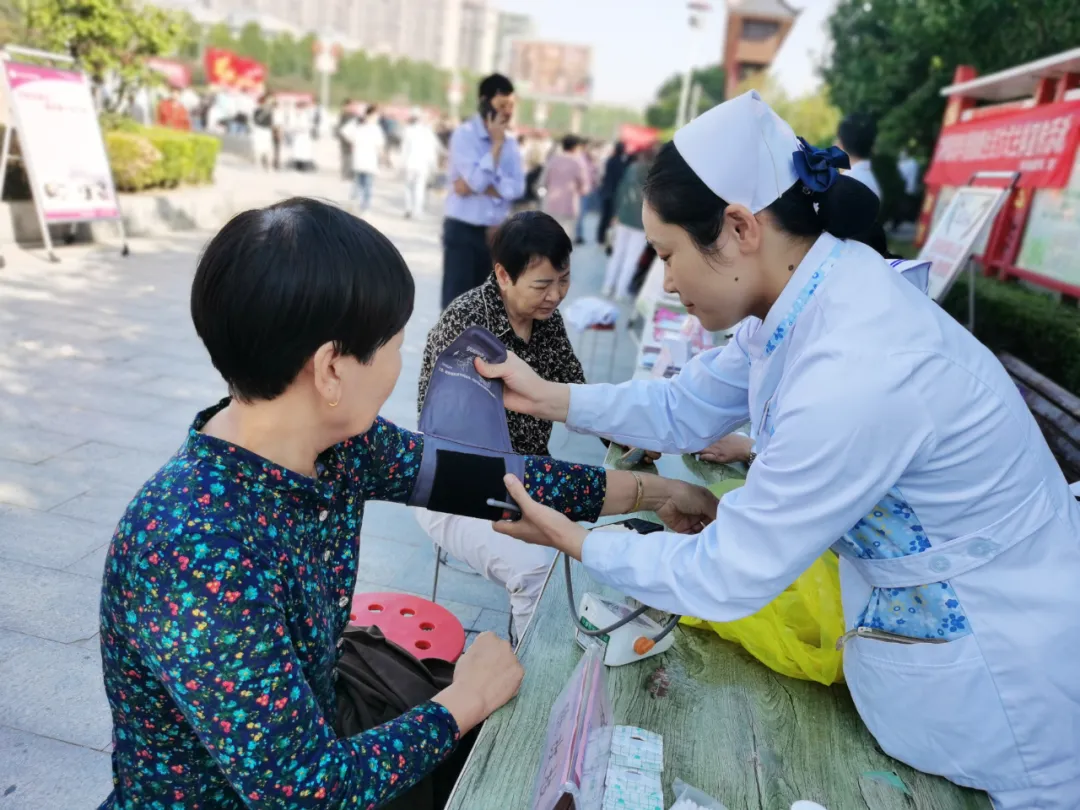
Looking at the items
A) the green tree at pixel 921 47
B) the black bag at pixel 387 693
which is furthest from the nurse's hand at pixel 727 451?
the green tree at pixel 921 47

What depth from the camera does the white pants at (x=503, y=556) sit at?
234 centimetres

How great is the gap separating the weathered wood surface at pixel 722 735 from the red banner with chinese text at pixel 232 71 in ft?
106

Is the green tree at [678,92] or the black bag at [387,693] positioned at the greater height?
the green tree at [678,92]

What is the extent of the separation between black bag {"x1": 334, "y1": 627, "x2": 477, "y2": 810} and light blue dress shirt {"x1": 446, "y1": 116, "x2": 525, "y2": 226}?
4.97 m

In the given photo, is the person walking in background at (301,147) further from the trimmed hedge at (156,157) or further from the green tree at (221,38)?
the green tree at (221,38)

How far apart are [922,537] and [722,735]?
1.55ft

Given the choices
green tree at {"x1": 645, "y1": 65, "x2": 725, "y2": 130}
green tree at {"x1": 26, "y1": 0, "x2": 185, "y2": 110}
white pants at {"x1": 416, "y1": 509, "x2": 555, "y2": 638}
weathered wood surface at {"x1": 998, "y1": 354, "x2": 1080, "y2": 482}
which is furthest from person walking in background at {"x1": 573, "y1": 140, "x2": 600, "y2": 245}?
green tree at {"x1": 645, "y1": 65, "x2": 725, "y2": 130}

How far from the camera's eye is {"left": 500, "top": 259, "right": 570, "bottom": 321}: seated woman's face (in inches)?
108

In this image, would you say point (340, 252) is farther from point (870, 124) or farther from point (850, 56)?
point (850, 56)

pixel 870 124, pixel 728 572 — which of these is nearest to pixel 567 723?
pixel 728 572

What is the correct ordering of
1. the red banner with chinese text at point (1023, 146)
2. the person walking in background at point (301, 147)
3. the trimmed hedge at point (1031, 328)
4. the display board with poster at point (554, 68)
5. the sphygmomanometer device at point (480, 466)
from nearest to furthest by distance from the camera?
the sphygmomanometer device at point (480, 466) < the trimmed hedge at point (1031, 328) < the red banner with chinese text at point (1023, 146) < the person walking in background at point (301, 147) < the display board with poster at point (554, 68)

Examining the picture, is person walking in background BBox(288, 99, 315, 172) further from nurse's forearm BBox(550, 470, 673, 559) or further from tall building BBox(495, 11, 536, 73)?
tall building BBox(495, 11, 536, 73)

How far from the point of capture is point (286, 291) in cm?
104

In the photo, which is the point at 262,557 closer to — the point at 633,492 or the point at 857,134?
the point at 633,492
